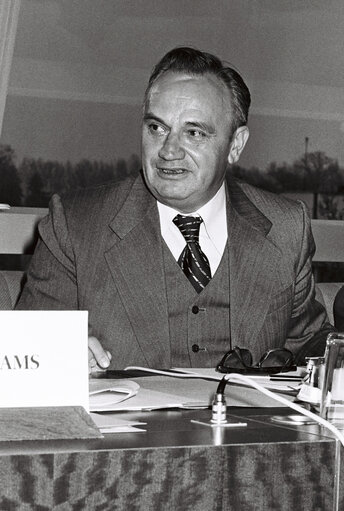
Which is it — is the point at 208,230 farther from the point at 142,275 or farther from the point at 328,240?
the point at 328,240

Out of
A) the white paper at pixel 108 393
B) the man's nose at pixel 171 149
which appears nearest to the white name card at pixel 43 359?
the white paper at pixel 108 393

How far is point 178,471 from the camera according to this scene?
2.87ft

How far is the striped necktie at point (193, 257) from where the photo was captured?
2.11 metres

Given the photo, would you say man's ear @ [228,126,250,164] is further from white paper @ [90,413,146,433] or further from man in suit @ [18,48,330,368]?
white paper @ [90,413,146,433]

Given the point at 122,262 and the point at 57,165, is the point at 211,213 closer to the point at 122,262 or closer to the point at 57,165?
the point at 122,262

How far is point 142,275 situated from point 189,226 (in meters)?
0.19

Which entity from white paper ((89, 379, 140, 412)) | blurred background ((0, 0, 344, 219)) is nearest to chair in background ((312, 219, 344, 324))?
blurred background ((0, 0, 344, 219))

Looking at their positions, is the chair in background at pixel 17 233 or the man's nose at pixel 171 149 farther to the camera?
the chair in background at pixel 17 233

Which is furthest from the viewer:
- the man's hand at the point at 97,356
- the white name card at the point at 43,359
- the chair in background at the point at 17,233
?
the chair in background at the point at 17,233

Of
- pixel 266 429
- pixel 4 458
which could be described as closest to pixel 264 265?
pixel 266 429

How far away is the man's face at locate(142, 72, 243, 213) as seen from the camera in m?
2.08

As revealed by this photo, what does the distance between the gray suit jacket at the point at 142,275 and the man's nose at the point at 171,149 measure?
0.14m

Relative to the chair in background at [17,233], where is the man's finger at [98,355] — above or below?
below

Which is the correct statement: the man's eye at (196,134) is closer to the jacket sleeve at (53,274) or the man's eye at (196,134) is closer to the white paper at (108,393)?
the jacket sleeve at (53,274)
